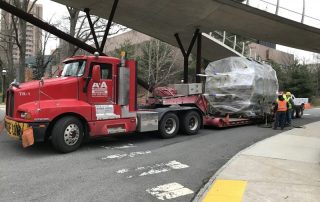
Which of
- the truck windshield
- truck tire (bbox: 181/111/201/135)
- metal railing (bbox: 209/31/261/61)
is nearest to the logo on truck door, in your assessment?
the truck windshield

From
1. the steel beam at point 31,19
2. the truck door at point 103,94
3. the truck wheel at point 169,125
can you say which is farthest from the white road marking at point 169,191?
the steel beam at point 31,19

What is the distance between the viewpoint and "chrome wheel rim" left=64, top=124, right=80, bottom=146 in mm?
9805

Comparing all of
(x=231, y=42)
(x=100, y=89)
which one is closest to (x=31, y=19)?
(x=100, y=89)

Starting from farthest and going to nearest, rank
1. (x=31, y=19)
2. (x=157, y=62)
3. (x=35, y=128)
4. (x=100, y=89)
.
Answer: (x=157, y=62)
(x=31, y=19)
(x=100, y=89)
(x=35, y=128)

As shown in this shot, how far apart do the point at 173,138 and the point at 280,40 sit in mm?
12891

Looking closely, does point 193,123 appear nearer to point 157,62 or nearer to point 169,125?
point 169,125

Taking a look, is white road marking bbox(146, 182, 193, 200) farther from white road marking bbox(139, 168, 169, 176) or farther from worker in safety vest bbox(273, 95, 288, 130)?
worker in safety vest bbox(273, 95, 288, 130)

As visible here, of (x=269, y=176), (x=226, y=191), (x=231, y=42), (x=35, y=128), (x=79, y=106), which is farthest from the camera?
(x=231, y=42)

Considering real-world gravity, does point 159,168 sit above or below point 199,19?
below

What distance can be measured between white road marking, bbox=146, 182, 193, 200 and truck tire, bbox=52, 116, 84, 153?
3737mm

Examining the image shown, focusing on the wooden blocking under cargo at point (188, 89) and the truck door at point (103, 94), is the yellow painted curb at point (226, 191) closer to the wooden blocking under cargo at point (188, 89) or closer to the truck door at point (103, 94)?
the truck door at point (103, 94)

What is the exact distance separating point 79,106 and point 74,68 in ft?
4.56

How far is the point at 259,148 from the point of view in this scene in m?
10.9

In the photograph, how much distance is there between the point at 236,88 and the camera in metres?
16.6
